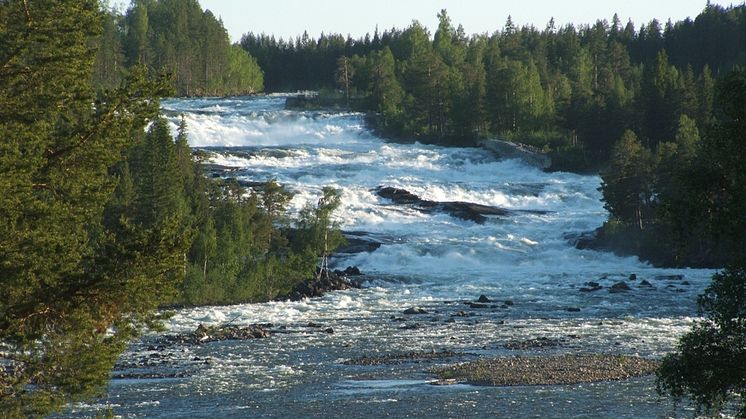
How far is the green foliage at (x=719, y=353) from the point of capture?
1518cm

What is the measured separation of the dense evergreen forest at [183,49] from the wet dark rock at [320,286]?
8992cm

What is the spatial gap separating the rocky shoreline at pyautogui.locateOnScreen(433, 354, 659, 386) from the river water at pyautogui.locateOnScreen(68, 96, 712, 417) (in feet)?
2.74

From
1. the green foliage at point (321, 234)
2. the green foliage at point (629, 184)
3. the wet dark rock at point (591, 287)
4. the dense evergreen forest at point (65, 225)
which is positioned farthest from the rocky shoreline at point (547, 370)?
the green foliage at point (629, 184)

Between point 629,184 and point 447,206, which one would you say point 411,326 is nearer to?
point 629,184

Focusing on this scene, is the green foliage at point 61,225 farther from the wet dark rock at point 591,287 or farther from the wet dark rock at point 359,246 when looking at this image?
the wet dark rock at point 359,246

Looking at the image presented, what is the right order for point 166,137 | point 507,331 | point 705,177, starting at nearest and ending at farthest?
point 705,177 < point 507,331 < point 166,137

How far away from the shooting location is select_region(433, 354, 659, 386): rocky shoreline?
3222cm

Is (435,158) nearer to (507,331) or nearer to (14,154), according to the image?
(507,331)

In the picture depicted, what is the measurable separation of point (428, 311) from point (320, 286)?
8933 mm

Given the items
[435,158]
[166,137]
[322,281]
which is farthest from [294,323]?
[435,158]

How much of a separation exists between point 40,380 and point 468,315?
3154 cm

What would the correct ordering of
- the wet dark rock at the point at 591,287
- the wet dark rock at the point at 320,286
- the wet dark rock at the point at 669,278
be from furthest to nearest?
1. the wet dark rock at the point at 669,278
2. the wet dark rock at the point at 591,287
3. the wet dark rock at the point at 320,286

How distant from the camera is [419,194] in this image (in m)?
84.6

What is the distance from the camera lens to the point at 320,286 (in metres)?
56.1
